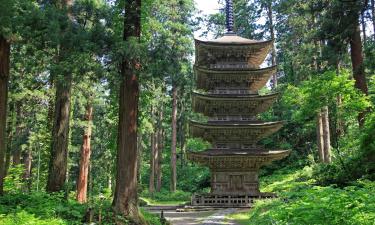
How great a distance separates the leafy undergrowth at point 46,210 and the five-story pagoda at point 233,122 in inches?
485

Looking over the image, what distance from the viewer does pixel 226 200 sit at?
21.9 meters

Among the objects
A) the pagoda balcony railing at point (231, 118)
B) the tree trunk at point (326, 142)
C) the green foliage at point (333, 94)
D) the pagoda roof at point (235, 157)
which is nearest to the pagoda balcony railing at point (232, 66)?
the pagoda balcony railing at point (231, 118)

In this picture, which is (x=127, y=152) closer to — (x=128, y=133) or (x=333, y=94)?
(x=128, y=133)

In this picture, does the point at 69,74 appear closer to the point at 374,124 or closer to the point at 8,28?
the point at 8,28

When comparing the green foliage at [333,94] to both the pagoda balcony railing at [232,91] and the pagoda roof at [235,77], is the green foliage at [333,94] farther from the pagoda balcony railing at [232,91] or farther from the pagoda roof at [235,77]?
the pagoda balcony railing at [232,91]

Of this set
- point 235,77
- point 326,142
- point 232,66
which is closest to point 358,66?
point 235,77

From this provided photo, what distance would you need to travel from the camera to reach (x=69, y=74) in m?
10.2

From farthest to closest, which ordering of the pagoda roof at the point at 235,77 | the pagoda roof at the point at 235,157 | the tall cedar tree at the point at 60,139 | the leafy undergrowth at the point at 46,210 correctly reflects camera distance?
the pagoda roof at the point at 235,77 → the pagoda roof at the point at 235,157 → the tall cedar tree at the point at 60,139 → the leafy undergrowth at the point at 46,210

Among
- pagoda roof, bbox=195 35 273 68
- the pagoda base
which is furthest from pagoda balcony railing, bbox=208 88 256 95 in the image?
the pagoda base

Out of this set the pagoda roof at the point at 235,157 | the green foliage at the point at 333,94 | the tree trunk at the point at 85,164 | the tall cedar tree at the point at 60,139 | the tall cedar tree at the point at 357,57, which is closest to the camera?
the tall cedar tree at the point at 60,139

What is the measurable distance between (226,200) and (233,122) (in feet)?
15.7

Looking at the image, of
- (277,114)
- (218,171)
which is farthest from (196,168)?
(218,171)

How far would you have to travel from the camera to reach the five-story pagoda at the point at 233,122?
22094 mm

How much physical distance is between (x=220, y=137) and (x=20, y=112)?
14.2m
